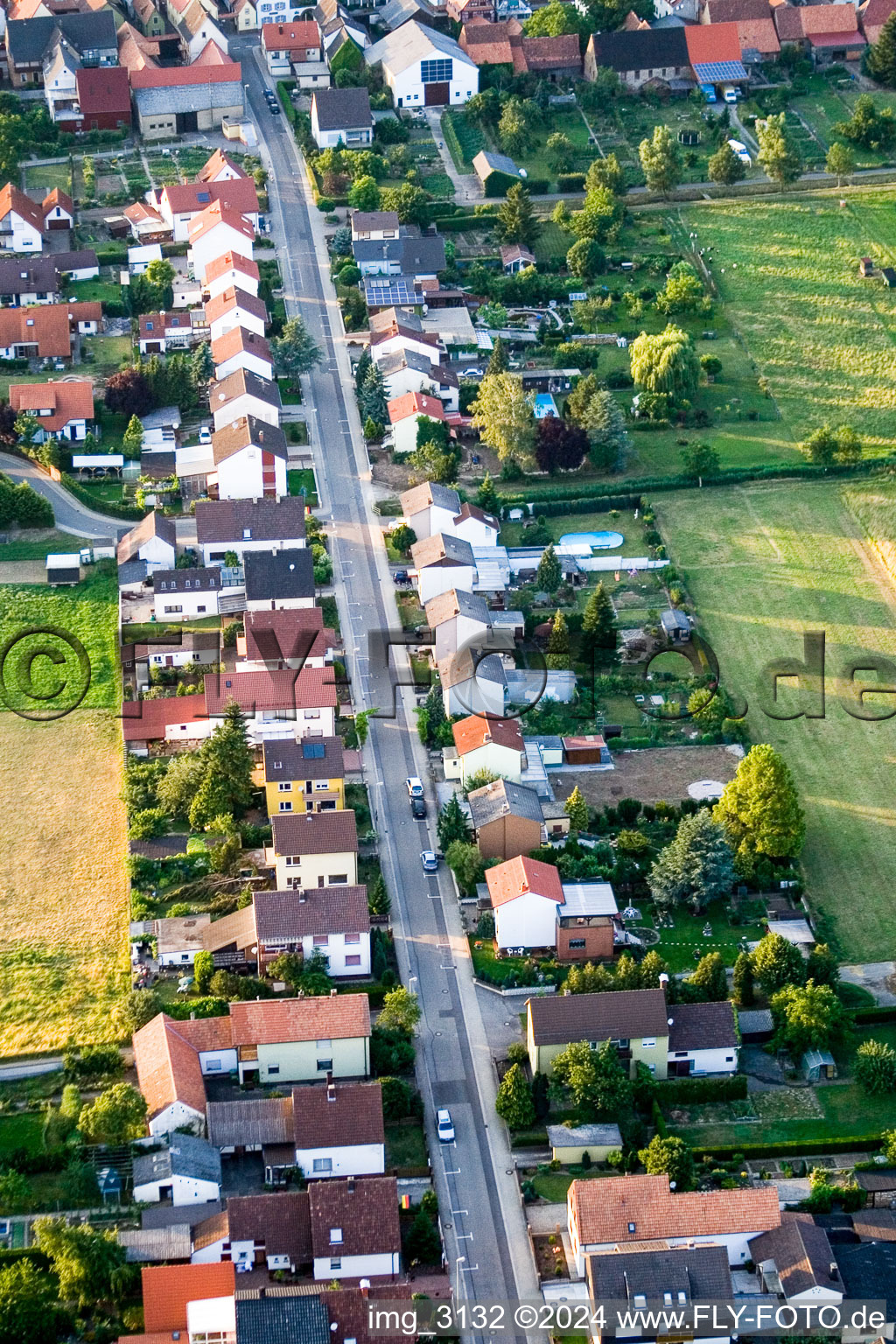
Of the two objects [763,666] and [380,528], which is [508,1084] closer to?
[763,666]

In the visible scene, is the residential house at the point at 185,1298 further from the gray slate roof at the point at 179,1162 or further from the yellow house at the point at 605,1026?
the yellow house at the point at 605,1026

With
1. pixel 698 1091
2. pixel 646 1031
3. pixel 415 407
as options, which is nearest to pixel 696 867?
pixel 646 1031

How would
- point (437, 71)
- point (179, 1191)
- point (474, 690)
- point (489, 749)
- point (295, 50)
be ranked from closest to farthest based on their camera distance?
point (179, 1191) → point (489, 749) → point (474, 690) → point (437, 71) → point (295, 50)

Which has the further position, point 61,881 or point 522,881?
point 61,881

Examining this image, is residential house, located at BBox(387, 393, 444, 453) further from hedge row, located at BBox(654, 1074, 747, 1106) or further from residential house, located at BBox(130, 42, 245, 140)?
hedge row, located at BBox(654, 1074, 747, 1106)

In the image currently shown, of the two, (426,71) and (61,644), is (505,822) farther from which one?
(426,71)

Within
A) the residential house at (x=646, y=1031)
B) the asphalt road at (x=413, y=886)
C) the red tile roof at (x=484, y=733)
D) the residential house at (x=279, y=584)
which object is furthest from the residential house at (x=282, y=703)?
the residential house at (x=646, y=1031)

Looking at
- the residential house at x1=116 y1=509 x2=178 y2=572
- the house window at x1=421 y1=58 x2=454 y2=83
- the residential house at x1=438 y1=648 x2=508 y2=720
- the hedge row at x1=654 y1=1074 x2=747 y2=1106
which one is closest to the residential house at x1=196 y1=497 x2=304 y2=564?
the residential house at x1=116 y1=509 x2=178 y2=572

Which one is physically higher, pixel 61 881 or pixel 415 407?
pixel 415 407
